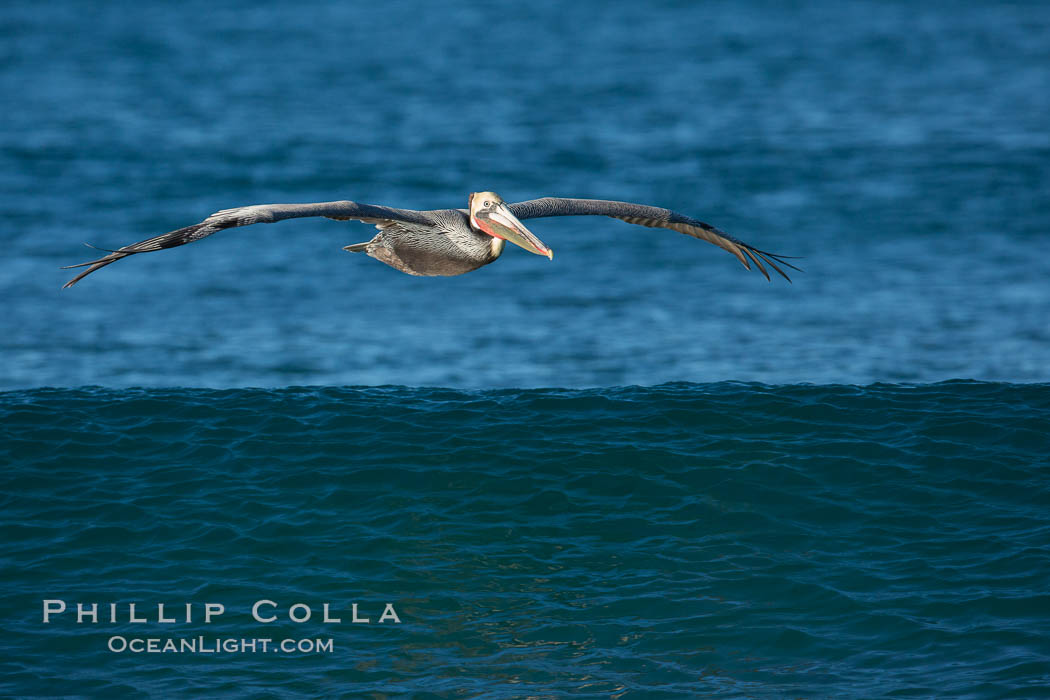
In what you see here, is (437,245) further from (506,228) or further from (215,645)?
(215,645)

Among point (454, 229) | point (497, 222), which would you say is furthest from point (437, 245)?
point (497, 222)

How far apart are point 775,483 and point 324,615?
749 cm

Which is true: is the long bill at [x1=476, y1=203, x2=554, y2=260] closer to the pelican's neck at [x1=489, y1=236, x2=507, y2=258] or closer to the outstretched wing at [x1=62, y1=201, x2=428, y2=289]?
the pelican's neck at [x1=489, y1=236, x2=507, y2=258]

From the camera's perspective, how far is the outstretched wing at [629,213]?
46.9 feet

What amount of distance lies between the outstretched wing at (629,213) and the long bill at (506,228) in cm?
89

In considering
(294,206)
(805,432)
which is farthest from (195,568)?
(805,432)

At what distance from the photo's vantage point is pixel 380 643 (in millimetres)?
15109

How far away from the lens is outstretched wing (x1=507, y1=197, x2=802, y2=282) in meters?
14.3

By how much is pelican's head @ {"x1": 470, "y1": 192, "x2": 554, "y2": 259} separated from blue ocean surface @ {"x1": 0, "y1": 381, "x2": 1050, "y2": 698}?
5.33 m

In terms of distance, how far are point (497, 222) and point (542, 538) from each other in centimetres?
626

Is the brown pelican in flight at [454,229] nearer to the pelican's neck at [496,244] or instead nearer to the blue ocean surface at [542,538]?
the pelican's neck at [496,244]

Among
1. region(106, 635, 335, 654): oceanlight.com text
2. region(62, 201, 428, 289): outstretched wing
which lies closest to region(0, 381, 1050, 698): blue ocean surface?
region(106, 635, 335, 654): oceanlight.com text

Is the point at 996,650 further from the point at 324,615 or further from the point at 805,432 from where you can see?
the point at 324,615

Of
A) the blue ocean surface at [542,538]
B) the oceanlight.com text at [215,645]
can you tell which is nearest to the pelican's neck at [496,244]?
the blue ocean surface at [542,538]
